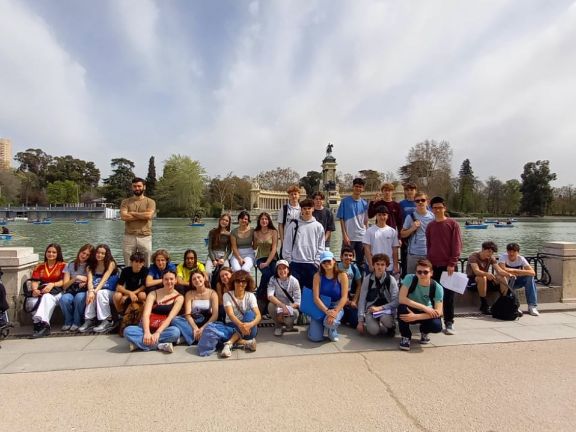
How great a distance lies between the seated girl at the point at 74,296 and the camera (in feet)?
17.5

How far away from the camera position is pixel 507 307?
5895mm

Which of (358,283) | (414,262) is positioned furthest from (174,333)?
(414,262)

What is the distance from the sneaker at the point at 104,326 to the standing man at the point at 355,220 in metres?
3.84

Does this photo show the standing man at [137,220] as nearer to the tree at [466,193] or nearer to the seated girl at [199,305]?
the seated girl at [199,305]

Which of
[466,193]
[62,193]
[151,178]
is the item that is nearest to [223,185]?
[151,178]

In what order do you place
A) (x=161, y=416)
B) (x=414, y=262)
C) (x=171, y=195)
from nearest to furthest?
(x=161, y=416) < (x=414, y=262) < (x=171, y=195)

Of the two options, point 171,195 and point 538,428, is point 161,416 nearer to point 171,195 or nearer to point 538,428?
point 538,428

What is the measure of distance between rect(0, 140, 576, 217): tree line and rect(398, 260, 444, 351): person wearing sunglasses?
59051 millimetres

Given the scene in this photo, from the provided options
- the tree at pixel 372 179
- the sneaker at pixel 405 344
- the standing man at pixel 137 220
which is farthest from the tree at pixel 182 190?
the sneaker at pixel 405 344

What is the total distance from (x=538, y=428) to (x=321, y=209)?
13.3 ft

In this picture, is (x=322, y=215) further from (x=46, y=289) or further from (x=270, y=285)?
(x=46, y=289)

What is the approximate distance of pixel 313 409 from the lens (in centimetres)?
314

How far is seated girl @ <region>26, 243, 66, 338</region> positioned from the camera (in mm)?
5102

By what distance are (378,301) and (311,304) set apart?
37.3 inches
